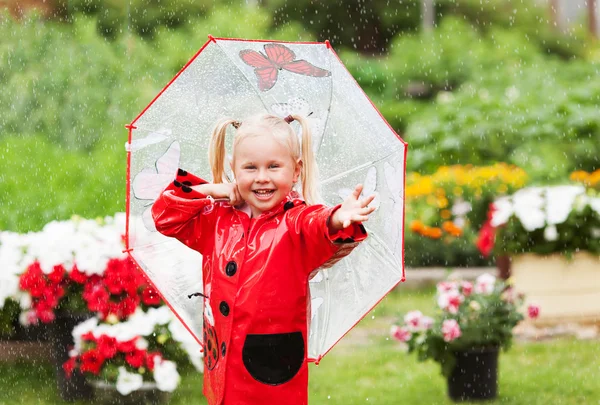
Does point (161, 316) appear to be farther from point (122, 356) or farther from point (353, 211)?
point (353, 211)

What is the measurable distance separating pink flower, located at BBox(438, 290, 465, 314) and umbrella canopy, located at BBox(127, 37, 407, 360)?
5.32ft

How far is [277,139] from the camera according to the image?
2990 mm

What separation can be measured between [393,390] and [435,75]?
10.7 m

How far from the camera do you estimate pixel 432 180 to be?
8.91 metres

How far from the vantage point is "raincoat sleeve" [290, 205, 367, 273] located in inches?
109

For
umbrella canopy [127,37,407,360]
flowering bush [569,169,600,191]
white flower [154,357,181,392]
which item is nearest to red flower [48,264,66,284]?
white flower [154,357,181,392]

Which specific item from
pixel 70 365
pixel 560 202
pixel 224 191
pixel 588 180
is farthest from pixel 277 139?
pixel 588 180

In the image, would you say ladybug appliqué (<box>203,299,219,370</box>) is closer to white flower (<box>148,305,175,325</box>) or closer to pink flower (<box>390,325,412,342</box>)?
white flower (<box>148,305,175,325</box>)

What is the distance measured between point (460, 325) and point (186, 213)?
2.28 metres

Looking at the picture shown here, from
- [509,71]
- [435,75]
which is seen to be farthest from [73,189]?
[435,75]

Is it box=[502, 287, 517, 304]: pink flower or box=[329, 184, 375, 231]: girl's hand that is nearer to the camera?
box=[329, 184, 375, 231]: girl's hand

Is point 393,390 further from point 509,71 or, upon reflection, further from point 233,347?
point 509,71

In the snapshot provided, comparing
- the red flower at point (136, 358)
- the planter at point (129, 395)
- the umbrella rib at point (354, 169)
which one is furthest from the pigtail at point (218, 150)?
the planter at point (129, 395)

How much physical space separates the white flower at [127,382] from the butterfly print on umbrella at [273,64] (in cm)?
185
